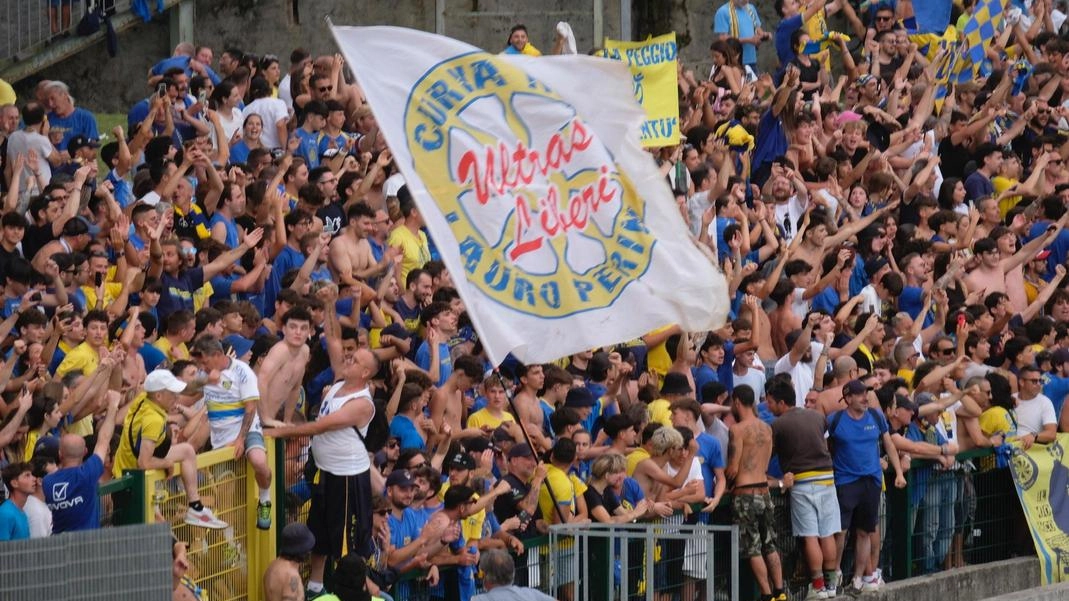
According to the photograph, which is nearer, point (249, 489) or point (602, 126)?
point (602, 126)

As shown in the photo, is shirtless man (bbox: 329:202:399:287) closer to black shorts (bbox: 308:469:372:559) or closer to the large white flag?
black shorts (bbox: 308:469:372:559)

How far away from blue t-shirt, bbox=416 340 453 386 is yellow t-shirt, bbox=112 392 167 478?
3055mm

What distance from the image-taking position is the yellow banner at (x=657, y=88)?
1842 centimetres

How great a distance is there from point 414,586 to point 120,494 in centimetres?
203

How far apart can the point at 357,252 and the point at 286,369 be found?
3.01 metres

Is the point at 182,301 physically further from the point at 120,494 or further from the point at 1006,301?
the point at 1006,301

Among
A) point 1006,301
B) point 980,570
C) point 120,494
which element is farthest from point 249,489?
point 1006,301

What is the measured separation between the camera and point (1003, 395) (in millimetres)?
16844

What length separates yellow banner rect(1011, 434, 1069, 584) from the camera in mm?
17016

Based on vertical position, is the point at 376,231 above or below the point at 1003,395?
above

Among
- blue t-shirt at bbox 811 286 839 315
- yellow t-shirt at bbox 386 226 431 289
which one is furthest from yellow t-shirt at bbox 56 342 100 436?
blue t-shirt at bbox 811 286 839 315

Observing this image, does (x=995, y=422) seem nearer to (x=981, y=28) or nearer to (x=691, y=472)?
(x=691, y=472)

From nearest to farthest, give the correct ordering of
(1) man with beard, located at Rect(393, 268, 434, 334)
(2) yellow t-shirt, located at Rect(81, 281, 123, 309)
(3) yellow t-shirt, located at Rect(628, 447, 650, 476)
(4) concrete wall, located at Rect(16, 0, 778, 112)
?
1. (3) yellow t-shirt, located at Rect(628, 447, 650, 476)
2. (2) yellow t-shirt, located at Rect(81, 281, 123, 309)
3. (1) man with beard, located at Rect(393, 268, 434, 334)
4. (4) concrete wall, located at Rect(16, 0, 778, 112)

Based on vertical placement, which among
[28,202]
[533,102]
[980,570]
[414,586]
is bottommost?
[980,570]
